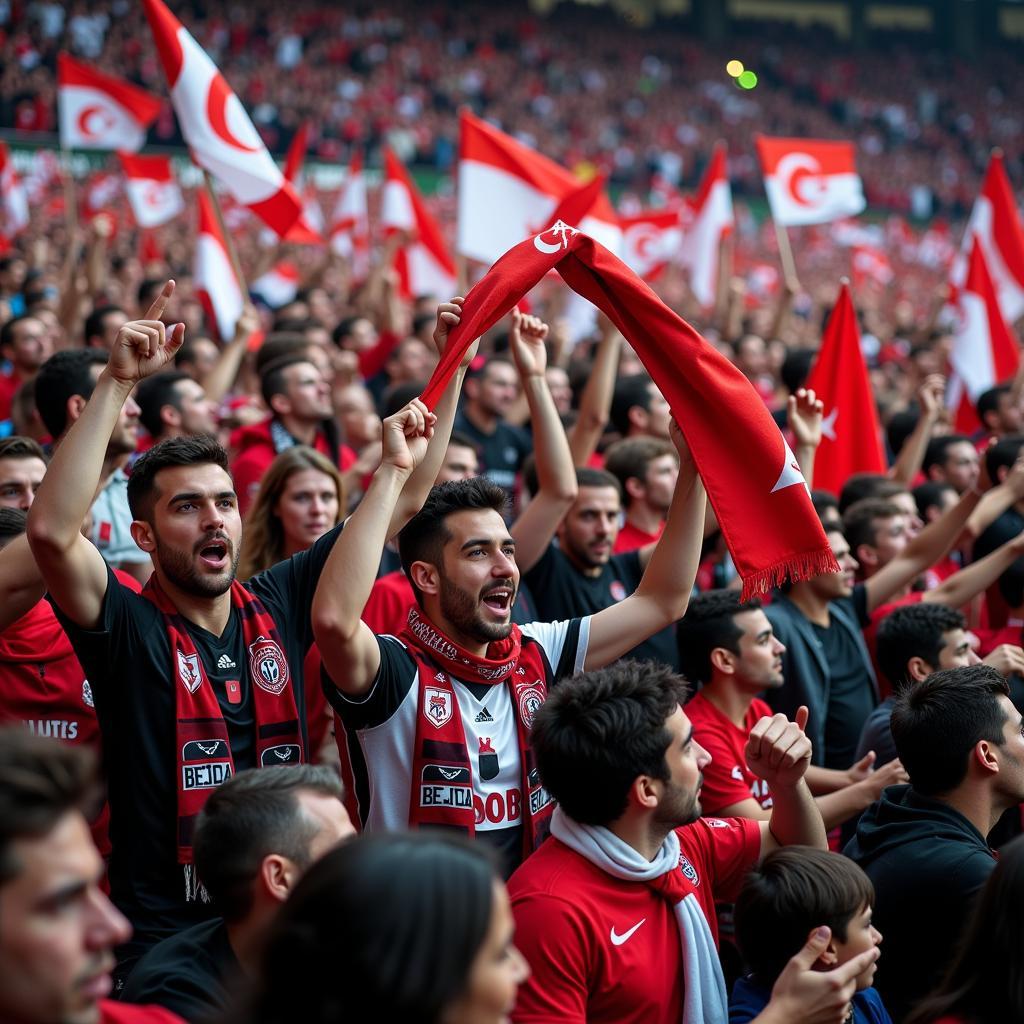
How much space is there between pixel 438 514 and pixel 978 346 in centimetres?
656

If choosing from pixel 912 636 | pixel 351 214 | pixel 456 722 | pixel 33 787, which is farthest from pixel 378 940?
pixel 351 214

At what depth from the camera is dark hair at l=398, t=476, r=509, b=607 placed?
12.4ft

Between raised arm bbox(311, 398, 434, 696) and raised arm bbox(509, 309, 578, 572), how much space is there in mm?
1205

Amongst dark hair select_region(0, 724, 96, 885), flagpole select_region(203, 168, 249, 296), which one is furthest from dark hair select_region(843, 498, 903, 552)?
dark hair select_region(0, 724, 96, 885)

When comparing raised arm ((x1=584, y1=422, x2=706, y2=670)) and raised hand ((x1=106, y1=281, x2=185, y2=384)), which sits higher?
raised hand ((x1=106, y1=281, x2=185, y2=384))

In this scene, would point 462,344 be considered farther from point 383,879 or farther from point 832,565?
point 383,879

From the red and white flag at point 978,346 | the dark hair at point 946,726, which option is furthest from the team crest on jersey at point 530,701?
the red and white flag at point 978,346

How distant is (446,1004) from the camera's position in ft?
6.08

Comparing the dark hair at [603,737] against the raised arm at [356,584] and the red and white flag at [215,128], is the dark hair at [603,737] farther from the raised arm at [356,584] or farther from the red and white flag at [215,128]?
the red and white flag at [215,128]

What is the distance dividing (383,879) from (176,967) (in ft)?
3.19

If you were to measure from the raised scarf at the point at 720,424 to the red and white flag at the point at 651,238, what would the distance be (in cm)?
841

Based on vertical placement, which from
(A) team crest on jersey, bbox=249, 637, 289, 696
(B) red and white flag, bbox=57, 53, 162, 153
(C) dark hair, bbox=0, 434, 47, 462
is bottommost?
(A) team crest on jersey, bbox=249, 637, 289, 696

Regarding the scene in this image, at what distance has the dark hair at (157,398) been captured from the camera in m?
5.97

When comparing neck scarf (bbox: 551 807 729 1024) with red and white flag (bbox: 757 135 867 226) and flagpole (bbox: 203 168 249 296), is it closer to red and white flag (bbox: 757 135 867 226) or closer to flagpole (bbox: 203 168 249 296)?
flagpole (bbox: 203 168 249 296)
